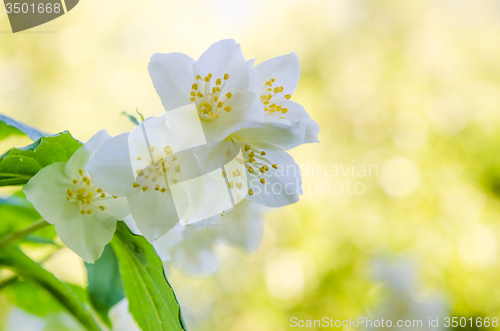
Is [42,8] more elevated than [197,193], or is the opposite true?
[42,8]

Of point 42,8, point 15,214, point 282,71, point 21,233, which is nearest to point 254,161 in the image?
point 282,71

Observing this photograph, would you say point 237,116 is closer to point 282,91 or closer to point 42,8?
point 282,91

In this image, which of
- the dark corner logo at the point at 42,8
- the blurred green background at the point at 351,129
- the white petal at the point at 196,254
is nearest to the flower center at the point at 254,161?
the white petal at the point at 196,254

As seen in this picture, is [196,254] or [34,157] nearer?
[34,157]

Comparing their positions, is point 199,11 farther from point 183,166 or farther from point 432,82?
point 183,166

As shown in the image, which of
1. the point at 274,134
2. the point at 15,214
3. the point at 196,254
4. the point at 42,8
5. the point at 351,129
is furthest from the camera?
the point at 351,129

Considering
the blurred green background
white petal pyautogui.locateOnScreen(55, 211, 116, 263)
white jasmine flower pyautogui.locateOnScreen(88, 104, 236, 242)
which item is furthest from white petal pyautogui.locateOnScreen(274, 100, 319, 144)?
the blurred green background

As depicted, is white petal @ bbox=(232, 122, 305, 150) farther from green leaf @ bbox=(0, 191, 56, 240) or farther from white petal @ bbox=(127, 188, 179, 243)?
green leaf @ bbox=(0, 191, 56, 240)

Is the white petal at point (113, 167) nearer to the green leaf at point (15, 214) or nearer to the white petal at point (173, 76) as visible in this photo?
the white petal at point (173, 76)
